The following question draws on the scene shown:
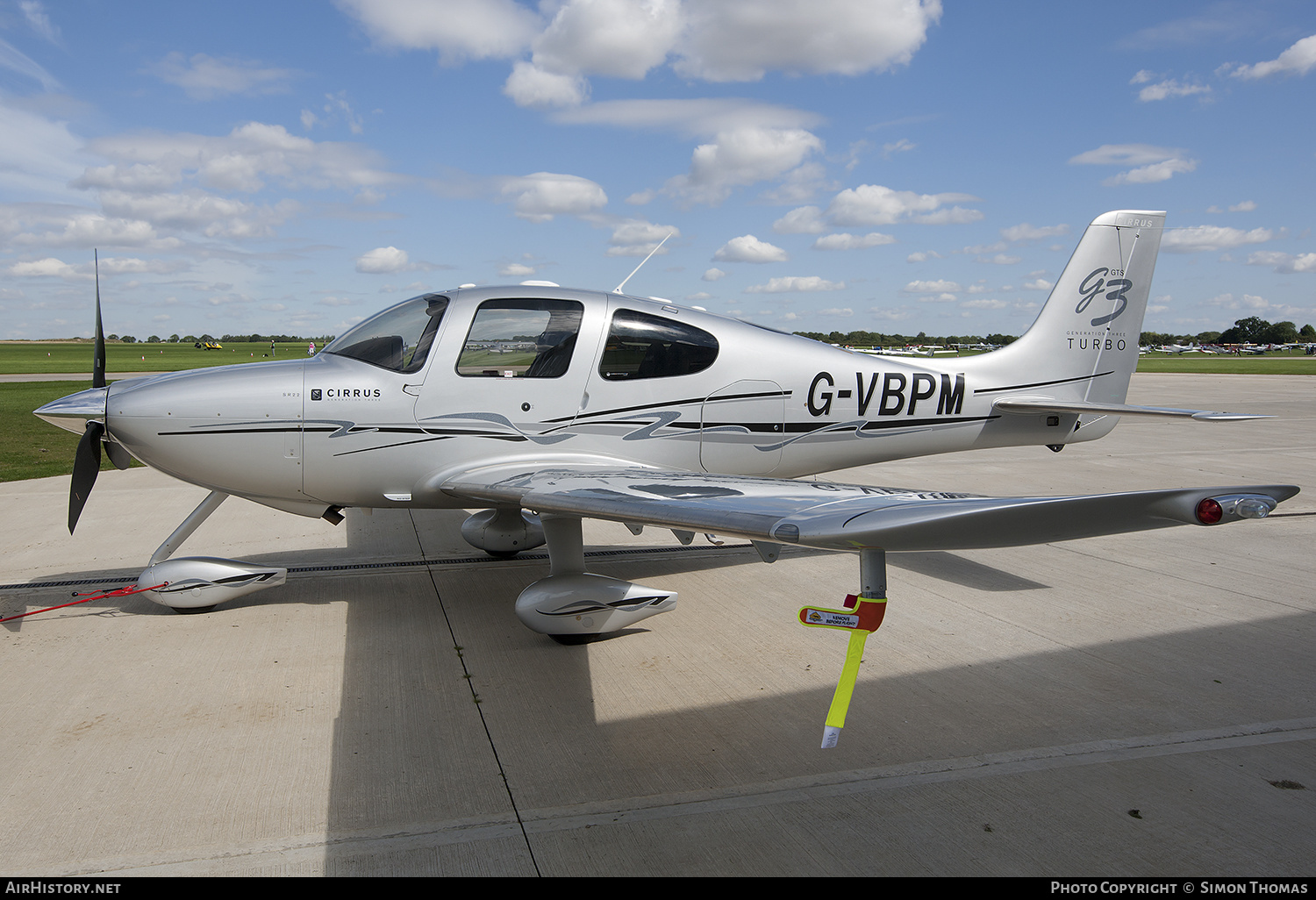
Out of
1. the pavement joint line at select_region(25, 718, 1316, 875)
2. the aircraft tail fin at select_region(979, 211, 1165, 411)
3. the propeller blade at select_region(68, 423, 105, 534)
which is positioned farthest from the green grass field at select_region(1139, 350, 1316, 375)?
the propeller blade at select_region(68, 423, 105, 534)

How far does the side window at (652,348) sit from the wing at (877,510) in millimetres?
1265

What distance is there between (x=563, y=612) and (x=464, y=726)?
43.4 inches

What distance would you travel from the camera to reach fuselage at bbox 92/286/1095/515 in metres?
5.19

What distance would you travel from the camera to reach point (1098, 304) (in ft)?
23.6

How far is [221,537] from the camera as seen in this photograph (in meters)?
7.63

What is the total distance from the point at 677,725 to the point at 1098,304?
5858 millimetres

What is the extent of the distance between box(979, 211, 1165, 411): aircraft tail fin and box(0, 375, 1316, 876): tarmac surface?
168 centimetres

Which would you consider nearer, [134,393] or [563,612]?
[563,612]

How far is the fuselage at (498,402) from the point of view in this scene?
519 cm

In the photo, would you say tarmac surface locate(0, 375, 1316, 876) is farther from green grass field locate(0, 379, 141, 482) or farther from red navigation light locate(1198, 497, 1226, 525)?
green grass field locate(0, 379, 141, 482)

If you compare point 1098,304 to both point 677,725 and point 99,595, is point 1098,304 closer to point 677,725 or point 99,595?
point 677,725

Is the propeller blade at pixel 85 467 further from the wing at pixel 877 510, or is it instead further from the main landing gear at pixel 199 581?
the wing at pixel 877 510

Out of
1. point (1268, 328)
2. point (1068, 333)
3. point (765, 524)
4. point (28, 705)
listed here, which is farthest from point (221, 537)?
point (1268, 328)
